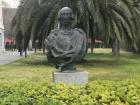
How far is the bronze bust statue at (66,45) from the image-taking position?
1165cm

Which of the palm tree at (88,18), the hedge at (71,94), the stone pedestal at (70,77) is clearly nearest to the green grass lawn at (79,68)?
the stone pedestal at (70,77)

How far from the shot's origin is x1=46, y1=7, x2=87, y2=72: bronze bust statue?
1165cm

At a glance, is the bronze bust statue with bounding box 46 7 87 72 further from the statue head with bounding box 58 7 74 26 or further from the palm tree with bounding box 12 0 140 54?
the palm tree with bounding box 12 0 140 54

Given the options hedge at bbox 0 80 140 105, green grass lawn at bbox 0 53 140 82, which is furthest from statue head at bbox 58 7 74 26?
hedge at bbox 0 80 140 105

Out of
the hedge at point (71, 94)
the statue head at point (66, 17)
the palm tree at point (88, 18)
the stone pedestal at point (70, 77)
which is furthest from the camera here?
the palm tree at point (88, 18)

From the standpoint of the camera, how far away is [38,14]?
2480 centimetres

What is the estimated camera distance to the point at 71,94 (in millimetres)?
6992

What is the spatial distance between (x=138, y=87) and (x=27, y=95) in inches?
75.2

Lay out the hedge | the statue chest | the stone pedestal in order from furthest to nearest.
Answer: the statue chest < the stone pedestal < the hedge

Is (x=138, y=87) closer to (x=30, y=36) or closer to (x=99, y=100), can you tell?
(x=99, y=100)

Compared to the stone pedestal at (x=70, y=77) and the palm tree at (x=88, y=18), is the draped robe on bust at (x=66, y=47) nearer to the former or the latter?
the stone pedestal at (x=70, y=77)

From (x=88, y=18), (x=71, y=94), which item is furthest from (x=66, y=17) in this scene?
(x=88, y=18)

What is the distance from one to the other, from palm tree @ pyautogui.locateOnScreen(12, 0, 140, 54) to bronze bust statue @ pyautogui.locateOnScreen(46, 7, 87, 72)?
1102 centimetres

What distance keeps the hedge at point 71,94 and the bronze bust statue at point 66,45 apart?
11.1 feet
